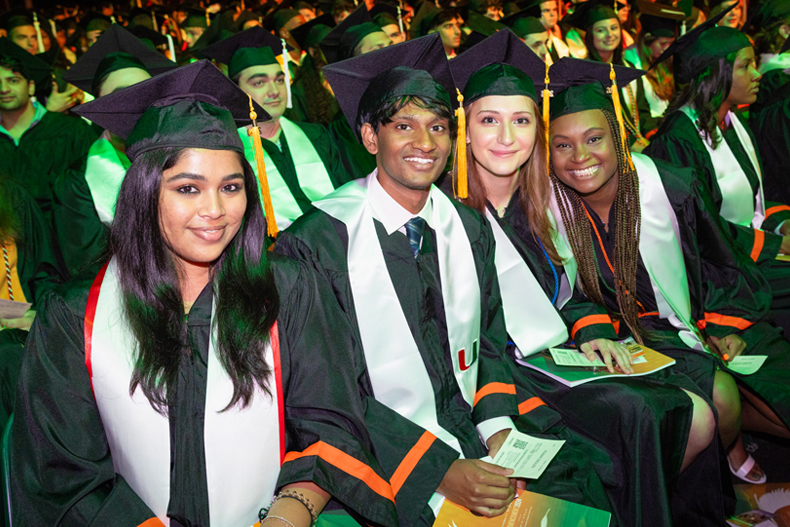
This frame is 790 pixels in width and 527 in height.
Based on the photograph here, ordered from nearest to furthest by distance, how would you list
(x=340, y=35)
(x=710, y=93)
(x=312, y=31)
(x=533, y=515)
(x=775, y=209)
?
(x=533, y=515) → (x=710, y=93) → (x=775, y=209) → (x=340, y=35) → (x=312, y=31)

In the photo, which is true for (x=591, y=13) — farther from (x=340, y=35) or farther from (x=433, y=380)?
(x=433, y=380)

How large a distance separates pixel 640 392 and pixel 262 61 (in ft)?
10.3

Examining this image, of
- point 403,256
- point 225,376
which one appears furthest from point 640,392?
point 225,376

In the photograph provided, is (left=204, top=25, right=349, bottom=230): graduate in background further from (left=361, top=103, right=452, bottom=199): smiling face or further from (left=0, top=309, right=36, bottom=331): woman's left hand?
(left=361, top=103, right=452, bottom=199): smiling face

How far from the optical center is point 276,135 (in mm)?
4125

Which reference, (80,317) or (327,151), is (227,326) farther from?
(327,151)

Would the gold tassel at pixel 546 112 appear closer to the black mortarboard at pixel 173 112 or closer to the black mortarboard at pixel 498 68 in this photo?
the black mortarboard at pixel 498 68

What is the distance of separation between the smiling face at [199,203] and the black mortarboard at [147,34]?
4.69 m

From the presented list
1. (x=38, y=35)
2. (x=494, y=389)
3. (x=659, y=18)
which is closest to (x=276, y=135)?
(x=494, y=389)

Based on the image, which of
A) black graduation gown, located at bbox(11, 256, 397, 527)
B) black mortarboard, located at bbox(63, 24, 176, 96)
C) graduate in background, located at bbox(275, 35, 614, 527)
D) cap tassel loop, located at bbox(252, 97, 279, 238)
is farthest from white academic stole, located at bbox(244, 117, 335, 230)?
black graduation gown, located at bbox(11, 256, 397, 527)

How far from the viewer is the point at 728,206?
3785mm

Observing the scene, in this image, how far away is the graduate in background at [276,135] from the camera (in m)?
3.96

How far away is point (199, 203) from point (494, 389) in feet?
4.04

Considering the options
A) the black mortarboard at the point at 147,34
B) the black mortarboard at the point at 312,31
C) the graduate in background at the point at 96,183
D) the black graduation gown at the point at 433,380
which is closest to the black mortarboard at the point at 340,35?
the black mortarboard at the point at 312,31
